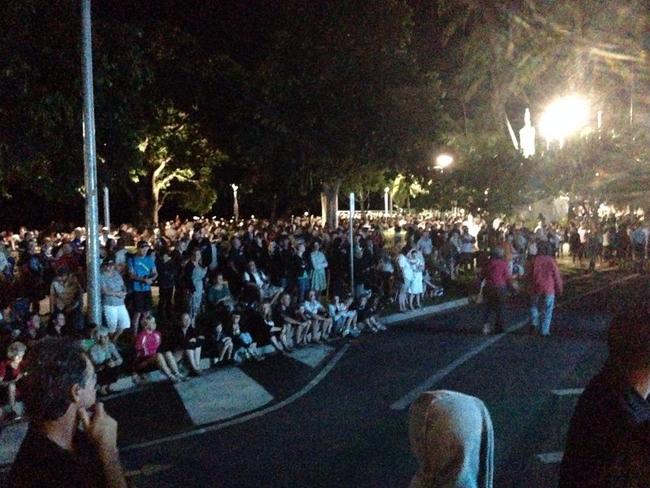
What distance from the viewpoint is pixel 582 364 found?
1212 centimetres

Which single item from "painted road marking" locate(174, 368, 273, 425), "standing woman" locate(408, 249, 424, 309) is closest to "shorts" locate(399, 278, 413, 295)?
"standing woman" locate(408, 249, 424, 309)

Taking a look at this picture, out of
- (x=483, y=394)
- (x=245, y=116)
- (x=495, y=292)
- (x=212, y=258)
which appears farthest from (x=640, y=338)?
(x=245, y=116)

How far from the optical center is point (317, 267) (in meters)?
18.3

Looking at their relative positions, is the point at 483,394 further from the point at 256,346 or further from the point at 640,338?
the point at 640,338

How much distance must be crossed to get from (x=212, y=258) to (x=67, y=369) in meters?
14.8

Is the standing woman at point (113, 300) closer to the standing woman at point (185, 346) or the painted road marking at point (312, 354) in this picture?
the standing woman at point (185, 346)

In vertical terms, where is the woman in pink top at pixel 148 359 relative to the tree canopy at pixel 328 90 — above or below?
below

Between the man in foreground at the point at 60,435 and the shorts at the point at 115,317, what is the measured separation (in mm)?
10682

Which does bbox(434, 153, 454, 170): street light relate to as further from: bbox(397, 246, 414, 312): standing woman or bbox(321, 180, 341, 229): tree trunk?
bbox(397, 246, 414, 312): standing woman

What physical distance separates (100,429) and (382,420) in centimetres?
692

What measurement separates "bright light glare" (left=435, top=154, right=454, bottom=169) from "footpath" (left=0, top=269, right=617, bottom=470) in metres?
16.2

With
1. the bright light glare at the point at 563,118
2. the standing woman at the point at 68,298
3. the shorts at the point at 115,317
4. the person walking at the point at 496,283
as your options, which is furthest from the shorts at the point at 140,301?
the bright light glare at the point at 563,118

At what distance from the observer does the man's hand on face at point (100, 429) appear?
8.49 feet

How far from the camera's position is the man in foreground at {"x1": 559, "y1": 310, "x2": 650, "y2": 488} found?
2.68 metres
